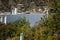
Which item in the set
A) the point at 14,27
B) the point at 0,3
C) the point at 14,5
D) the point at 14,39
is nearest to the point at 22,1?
the point at 14,5

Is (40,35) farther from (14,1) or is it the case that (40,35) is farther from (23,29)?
(14,1)

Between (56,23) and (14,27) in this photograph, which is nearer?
(56,23)

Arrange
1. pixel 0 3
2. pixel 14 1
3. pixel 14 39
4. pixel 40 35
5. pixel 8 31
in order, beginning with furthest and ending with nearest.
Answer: pixel 14 1
pixel 0 3
pixel 8 31
pixel 14 39
pixel 40 35

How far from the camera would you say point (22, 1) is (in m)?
25.4

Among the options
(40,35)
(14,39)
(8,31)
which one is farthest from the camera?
(8,31)

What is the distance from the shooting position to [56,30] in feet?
25.8

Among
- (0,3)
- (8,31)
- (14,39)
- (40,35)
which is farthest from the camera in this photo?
(0,3)

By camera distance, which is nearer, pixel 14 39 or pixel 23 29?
pixel 14 39

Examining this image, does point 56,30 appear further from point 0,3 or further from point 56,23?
point 0,3

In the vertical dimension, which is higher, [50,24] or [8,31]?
[50,24]

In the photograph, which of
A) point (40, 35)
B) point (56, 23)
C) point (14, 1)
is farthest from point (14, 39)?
point (14, 1)

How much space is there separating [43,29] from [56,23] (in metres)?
0.61

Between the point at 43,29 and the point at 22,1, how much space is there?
17792 mm

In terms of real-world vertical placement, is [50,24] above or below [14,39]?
above
